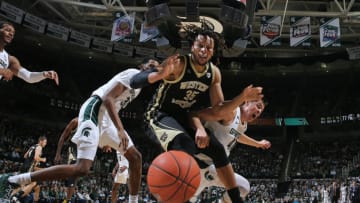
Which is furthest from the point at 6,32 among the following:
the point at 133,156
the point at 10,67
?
the point at 133,156

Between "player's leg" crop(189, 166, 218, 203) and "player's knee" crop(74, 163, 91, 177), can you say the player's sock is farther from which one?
"player's knee" crop(74, 163, 91, 177)

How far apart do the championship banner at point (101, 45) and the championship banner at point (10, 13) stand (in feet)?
14.7

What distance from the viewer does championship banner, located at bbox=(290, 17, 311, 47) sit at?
1700 centimetres

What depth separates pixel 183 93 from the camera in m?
4.40

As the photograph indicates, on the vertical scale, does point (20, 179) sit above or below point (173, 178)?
below

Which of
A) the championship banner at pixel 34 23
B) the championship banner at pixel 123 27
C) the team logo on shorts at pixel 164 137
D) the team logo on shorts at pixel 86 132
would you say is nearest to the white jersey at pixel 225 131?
the team logo on shorts at pixel 164 137

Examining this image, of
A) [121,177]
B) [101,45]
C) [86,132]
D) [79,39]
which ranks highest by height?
[79,39]

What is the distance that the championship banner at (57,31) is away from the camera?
20469mm

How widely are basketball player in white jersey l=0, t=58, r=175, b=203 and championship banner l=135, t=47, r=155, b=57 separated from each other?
1895 centimetres

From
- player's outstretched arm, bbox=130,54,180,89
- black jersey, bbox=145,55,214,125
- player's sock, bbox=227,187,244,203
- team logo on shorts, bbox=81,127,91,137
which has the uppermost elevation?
player's outstretched arm, bbox=130,54,180,89

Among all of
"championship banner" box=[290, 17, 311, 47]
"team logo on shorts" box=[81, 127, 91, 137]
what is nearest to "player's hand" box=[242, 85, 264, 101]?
"team logo on shorts" box=[81, 127, 91, 137]

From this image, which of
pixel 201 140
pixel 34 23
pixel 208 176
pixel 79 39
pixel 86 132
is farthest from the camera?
pixel 79 39

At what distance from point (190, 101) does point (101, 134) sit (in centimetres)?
141

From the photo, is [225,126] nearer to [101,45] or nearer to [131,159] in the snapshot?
[131,159]
